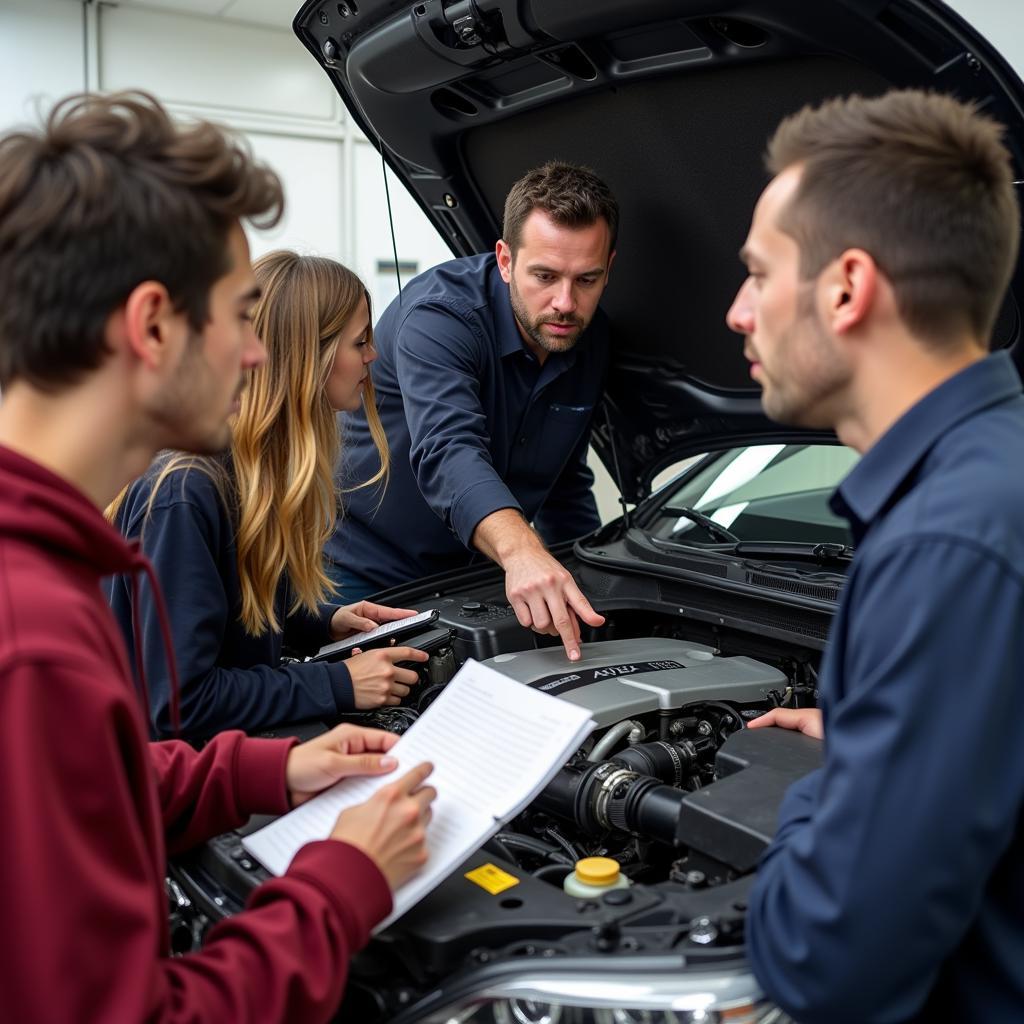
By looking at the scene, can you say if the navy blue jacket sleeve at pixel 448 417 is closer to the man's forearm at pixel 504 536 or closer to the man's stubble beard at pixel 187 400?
the man's forearm at pixel 504 536

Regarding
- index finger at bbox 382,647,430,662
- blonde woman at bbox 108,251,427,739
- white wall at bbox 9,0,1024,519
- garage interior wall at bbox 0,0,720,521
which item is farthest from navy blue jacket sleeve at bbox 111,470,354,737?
garage interior wall at bbox 0,0,720,521

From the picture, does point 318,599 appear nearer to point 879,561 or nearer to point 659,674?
point 659,674

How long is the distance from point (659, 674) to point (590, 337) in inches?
42.6

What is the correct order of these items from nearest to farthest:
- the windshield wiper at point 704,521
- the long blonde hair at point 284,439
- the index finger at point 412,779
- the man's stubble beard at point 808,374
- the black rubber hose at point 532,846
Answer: the man's stubble beard at point 808,374, the index finger at point 412,779, the black rubber hose at point 532,846, the long blonde hair at point 284,439, the windshield wiper at point 704,521

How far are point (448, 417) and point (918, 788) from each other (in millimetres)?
1706

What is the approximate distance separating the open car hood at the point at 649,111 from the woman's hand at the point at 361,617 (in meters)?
0.93

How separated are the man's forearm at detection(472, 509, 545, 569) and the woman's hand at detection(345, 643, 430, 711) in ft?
0.93

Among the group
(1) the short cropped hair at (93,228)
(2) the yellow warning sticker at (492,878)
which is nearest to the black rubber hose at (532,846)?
(2) the yellow warning sticker at (492,878)

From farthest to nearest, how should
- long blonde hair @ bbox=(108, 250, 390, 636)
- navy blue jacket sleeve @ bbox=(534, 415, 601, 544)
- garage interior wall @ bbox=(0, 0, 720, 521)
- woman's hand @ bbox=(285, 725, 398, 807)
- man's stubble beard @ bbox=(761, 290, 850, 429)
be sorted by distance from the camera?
garage interior wall @ bbox=(0, 0, 720, 521) → navy blue jacket sleeve @ bbox=(534, 415, 601, 544) → long blonde hair @ bbox=(108, 250, 390, 636) → woman's hand @ bbox=(285, 725, 398, 807) → man's stubble beard @ bbox=(761, 290, 850, 429)

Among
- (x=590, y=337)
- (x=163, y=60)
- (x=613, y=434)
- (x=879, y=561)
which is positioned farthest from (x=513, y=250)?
(x=163, y=60)

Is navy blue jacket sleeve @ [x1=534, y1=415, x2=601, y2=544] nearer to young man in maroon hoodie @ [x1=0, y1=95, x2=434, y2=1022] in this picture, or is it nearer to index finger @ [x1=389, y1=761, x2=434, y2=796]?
index finger @ [x1=389, y1=761, x2=434, y2=796]

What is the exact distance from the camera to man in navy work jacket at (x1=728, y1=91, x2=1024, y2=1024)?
0.96m

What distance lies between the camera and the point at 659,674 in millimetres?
2031

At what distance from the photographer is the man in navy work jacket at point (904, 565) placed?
964 millimetres
